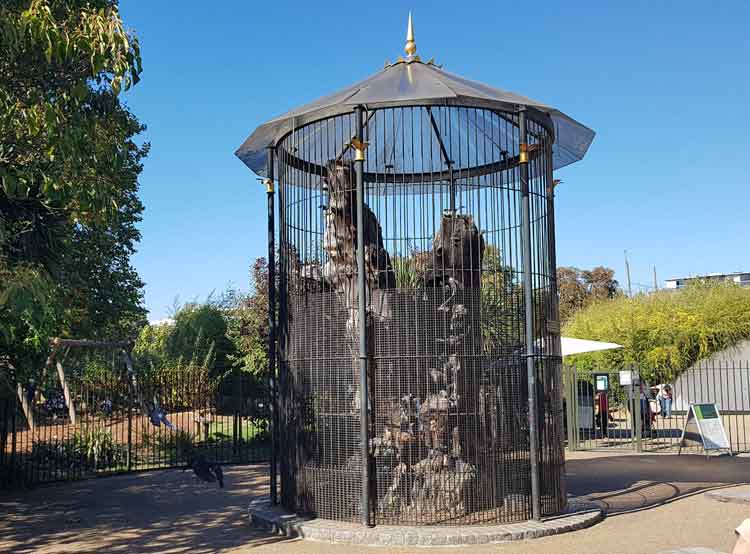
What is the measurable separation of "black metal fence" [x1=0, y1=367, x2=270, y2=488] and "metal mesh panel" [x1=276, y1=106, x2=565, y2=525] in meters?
6.40

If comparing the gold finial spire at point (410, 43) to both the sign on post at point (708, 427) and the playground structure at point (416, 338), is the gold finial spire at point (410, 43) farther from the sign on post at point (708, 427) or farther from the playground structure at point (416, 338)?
the sign on post at point (708, 427)

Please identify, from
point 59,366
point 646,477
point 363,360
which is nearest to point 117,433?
point 59,366

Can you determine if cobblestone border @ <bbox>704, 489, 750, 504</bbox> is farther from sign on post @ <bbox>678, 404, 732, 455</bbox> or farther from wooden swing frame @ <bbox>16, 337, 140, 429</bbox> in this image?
wooden swing frame @ <bbox>16, 337, 140, 429</bbox>

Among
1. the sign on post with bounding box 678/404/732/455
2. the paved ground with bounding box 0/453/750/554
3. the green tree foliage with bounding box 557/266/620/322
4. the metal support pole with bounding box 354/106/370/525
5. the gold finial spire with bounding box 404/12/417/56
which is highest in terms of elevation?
the green tree foliage with bounding box 557/266/620/322

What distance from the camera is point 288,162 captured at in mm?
9781

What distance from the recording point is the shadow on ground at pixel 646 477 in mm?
10301

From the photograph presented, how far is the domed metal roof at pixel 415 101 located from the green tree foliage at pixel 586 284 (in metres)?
47.6

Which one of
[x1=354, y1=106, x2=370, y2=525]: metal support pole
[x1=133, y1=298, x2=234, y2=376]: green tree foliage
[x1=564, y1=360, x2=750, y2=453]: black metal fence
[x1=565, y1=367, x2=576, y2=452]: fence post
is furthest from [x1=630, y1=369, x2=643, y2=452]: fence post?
[x1=133, y1=298, x2=234, y2=376]: green tree foliage

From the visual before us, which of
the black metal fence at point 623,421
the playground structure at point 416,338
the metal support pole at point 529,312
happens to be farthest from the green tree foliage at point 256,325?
the metal support pole at point 529,312

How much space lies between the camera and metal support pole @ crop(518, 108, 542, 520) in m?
8.34

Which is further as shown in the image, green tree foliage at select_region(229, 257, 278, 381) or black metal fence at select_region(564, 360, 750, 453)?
green tree foliage at select_region(229, 257, 278, 381)

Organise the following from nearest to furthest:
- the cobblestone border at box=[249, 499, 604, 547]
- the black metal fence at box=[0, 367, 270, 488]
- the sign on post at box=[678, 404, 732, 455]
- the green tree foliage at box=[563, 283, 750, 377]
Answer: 1. the cobblestone border at box=[249, 499, 604, 547]
2. the black metal fence at box=[0, 367, 270, 488]
3. the sign on post at box=[678, 404, 732, 455]
4. the green tree foliage at box=[563, 283, 750, 377]

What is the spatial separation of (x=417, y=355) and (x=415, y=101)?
2.77m

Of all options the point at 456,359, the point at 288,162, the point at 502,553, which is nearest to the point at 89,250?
the point at 288,162
